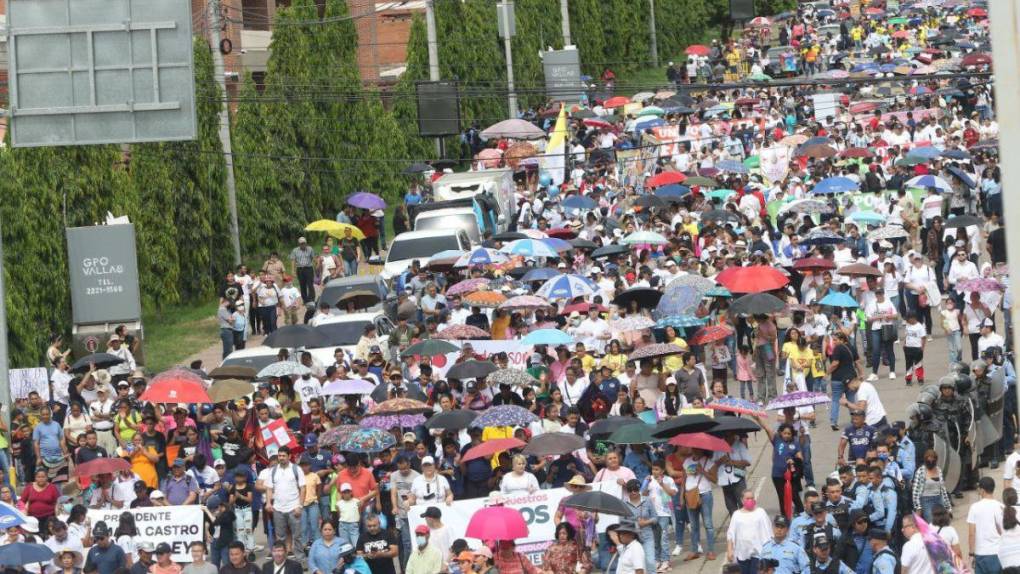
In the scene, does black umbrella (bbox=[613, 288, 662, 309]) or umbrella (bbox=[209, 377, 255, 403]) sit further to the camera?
black umbrella (bbox=[613, 288, 662, 309])

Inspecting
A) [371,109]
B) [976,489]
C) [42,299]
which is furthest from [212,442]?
[371,109]

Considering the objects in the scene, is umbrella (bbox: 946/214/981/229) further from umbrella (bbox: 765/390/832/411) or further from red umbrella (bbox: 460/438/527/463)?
red umbrella (bbox: 460/438/527/463)

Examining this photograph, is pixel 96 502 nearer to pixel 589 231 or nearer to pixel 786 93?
pixel 589 231

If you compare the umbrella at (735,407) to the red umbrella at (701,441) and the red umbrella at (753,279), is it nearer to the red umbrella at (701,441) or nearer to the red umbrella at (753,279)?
the red umbrella at (701,441)

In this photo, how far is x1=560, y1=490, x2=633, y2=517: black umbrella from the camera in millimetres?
19000

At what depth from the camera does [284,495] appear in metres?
A: 21.3

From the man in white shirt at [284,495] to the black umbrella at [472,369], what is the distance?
4242 millimetres

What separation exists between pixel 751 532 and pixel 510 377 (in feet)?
20.1

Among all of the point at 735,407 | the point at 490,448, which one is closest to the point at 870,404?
the point at 735,407

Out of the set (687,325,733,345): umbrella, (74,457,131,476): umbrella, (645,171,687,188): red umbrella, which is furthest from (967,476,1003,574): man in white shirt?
(645,171,687,188): red umbrella

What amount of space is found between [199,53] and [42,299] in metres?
8.80

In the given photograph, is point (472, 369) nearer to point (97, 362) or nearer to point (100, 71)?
point (100, 71)

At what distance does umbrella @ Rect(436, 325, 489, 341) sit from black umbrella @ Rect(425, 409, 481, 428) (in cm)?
535

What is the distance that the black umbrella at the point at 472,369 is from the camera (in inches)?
992
